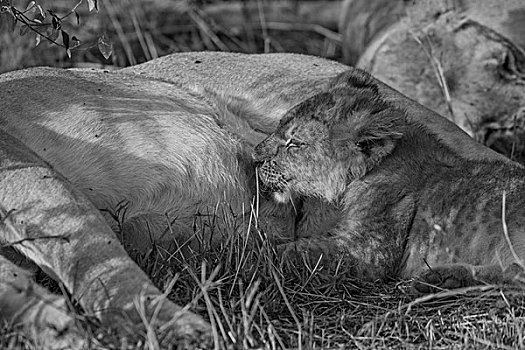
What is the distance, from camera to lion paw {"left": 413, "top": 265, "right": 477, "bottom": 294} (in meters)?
3.45

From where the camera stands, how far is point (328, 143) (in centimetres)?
403

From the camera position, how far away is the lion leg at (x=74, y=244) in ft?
9.66

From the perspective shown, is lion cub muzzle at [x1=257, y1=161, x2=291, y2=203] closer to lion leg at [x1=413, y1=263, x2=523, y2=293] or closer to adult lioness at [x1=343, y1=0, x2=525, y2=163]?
lion leg at [x1=413, y1=263, x2=523, y2=293]

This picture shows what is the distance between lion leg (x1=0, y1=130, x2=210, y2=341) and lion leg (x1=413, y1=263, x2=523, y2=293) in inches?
39.0

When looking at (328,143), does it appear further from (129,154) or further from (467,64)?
(467,64)

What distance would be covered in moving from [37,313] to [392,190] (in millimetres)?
1629

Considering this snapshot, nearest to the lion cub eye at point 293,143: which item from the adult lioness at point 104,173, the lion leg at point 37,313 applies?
the adult lioness at point 104,173

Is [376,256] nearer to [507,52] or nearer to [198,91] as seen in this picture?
[198,91]

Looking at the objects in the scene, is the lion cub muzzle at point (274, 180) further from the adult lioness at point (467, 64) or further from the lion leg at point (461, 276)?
the adult lioness at point (467, 64)

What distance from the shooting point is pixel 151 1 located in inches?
354

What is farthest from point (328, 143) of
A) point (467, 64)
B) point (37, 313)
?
point (467, 64)

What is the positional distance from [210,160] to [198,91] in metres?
0.50

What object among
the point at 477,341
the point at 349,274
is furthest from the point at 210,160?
the point at 477,341

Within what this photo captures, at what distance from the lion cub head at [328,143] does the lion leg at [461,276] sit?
2.10ft
